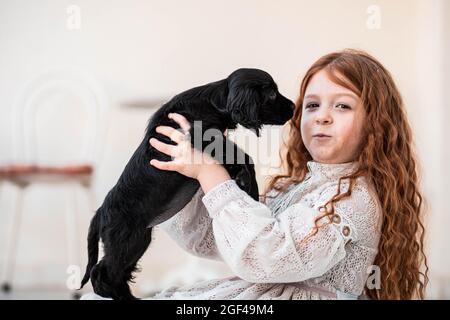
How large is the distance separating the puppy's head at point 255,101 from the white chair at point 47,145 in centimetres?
79

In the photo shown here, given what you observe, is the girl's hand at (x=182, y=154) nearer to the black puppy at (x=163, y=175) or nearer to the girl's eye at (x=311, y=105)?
the black puppy at (x=163, y=175)

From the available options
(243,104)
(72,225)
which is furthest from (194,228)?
(72,225)

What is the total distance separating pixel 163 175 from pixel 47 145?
1154 millimetres

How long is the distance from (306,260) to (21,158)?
45.6 inches

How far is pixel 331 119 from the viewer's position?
90 cm

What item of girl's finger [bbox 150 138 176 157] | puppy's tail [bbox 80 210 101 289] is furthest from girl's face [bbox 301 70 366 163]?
puppy's tail [bbox 80 210 101 289]

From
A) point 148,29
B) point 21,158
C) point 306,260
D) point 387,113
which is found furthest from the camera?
point 21,158

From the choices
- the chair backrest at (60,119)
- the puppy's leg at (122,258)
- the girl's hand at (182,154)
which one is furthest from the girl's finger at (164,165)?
the chair backrest at (60,119)

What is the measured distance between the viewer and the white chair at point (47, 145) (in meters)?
1.60

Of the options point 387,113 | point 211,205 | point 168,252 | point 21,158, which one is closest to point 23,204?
point 21,158

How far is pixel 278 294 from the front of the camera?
886mm

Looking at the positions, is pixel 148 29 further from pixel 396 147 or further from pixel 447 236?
pixel 447 236

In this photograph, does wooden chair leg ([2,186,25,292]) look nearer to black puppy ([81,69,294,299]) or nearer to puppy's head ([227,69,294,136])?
black puppy ([81,69,294,299])

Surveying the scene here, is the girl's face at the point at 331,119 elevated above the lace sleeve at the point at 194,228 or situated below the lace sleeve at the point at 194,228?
above
